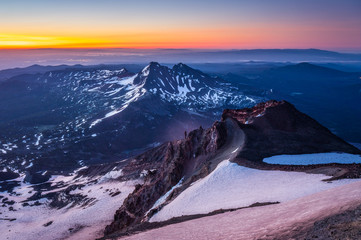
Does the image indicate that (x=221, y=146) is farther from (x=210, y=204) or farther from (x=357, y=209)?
(x=357, y=209)

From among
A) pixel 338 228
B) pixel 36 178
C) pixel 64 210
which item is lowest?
pixel 36 178

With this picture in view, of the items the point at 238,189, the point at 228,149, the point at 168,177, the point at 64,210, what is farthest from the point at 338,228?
the point at 64,210

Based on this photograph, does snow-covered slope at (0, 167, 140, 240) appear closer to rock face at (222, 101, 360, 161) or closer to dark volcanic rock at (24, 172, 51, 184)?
dark volcanic rock at (24, 172, 51, 184)

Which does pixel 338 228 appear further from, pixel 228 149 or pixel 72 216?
pixel 72 216

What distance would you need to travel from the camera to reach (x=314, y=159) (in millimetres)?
41469

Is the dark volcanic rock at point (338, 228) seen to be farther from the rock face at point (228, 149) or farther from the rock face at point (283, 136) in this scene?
the rock face at point (283, 136)

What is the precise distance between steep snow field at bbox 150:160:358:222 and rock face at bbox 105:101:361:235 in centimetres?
355

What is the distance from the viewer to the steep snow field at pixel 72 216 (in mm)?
56581

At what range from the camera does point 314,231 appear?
53.6 feet

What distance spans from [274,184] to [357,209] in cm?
1481

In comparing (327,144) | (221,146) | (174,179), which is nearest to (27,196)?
(174,179)

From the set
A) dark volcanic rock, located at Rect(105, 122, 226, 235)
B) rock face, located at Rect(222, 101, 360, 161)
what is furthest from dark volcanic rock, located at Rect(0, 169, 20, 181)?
rock face, located at Rect(222, 101, 360, 161)

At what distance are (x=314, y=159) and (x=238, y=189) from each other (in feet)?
51.4

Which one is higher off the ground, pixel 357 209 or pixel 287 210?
pixel 357 209
